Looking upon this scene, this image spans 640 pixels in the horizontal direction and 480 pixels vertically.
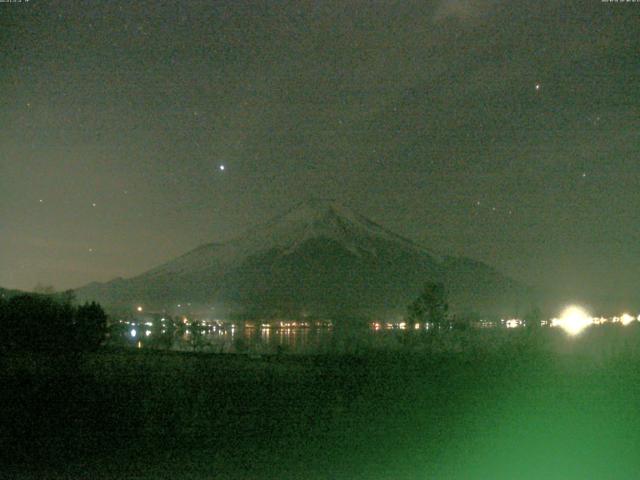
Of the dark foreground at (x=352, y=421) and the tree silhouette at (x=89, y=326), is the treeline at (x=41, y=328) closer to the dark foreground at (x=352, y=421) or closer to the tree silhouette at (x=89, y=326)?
the tree silhouette at (x=89, y=326)

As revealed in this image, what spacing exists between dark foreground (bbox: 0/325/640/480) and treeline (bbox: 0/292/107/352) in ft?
24.6

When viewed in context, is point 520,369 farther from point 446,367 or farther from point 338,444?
point 338,444

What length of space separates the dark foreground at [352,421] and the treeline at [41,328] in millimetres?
7485

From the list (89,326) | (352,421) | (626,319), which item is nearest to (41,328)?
(89,326)

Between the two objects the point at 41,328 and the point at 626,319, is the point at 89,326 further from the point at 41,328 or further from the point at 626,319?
the point at 626,319

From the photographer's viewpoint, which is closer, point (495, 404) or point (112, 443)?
point (112, 443)

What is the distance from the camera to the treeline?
1137 inches

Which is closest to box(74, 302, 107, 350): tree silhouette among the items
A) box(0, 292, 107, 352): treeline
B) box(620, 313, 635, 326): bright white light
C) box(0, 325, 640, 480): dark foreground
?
box(0, 292, 107, 352): treeline

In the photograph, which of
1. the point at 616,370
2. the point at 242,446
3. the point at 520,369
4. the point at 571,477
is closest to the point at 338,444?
the point at 242,446

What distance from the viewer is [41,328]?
29719mm

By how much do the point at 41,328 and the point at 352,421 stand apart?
18250 mm

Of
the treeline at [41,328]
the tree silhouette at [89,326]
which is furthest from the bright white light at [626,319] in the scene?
the treeline at [41,328]

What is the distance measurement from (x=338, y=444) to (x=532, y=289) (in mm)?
131931

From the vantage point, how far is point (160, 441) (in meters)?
13.2
